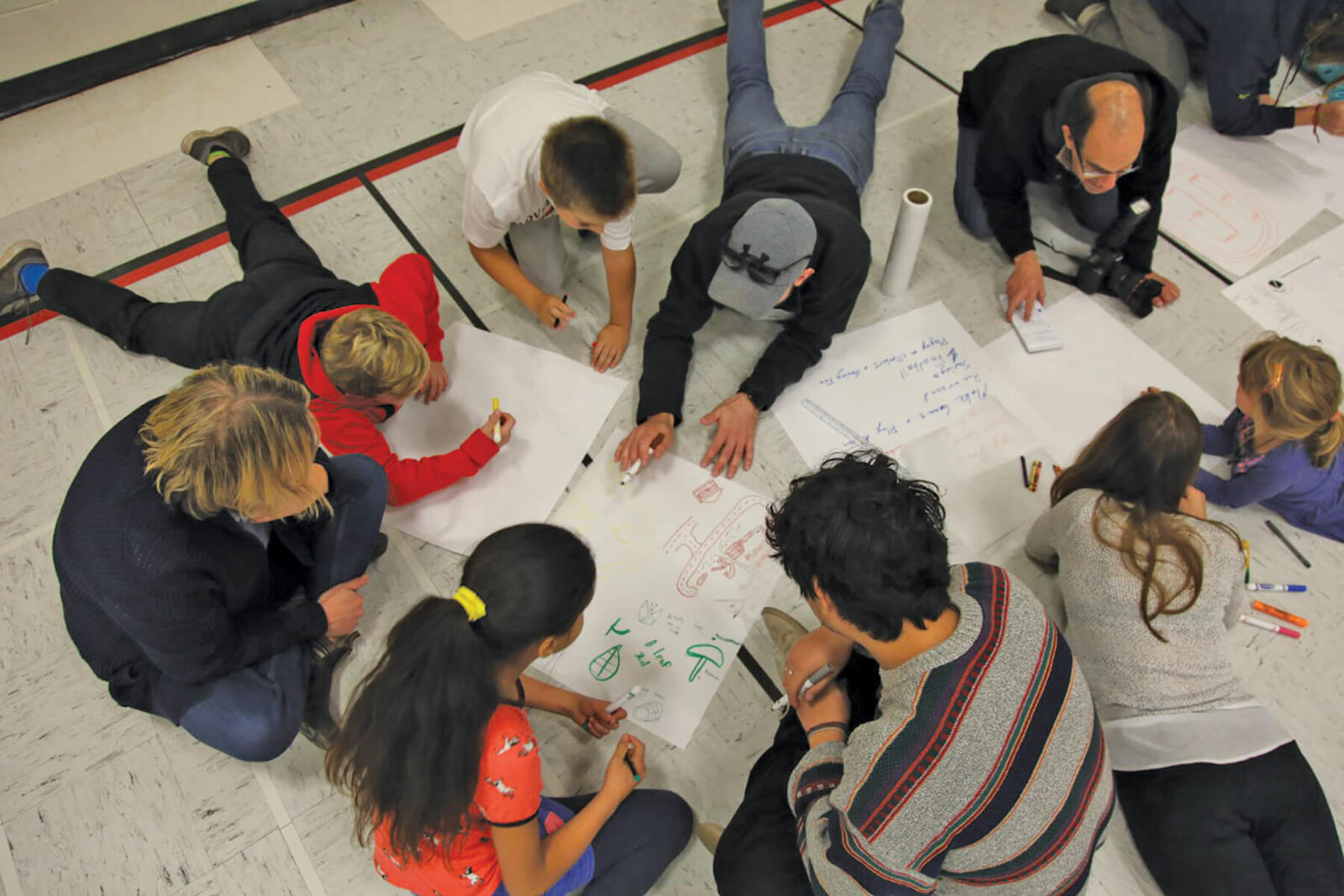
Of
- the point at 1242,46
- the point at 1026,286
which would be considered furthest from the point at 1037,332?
the point at 1242,46

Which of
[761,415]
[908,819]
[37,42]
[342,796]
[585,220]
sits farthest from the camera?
[37,42]

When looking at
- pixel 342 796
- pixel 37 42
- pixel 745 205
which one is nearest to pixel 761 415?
pixel 745 205

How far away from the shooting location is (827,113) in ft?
6.92

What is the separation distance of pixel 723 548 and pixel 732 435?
0.72 feet

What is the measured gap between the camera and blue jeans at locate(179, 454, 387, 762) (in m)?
1.22

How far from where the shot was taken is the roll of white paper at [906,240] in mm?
1593

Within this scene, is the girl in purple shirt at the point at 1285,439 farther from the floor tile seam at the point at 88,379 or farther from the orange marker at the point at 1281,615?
the floor tile seam at the point at 88,379

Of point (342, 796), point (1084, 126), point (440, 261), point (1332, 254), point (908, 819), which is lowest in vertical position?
point (342, 796)

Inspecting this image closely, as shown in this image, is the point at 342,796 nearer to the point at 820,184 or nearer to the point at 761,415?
the point at 761,415

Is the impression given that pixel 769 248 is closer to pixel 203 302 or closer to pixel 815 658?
pixel 815 658

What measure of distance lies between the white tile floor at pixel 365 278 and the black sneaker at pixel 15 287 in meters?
0.08

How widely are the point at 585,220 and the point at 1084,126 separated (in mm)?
982

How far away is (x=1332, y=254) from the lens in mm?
1888

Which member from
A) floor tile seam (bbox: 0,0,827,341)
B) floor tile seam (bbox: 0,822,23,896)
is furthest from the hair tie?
floor tile seam (bbox: 0,822,23,896)
